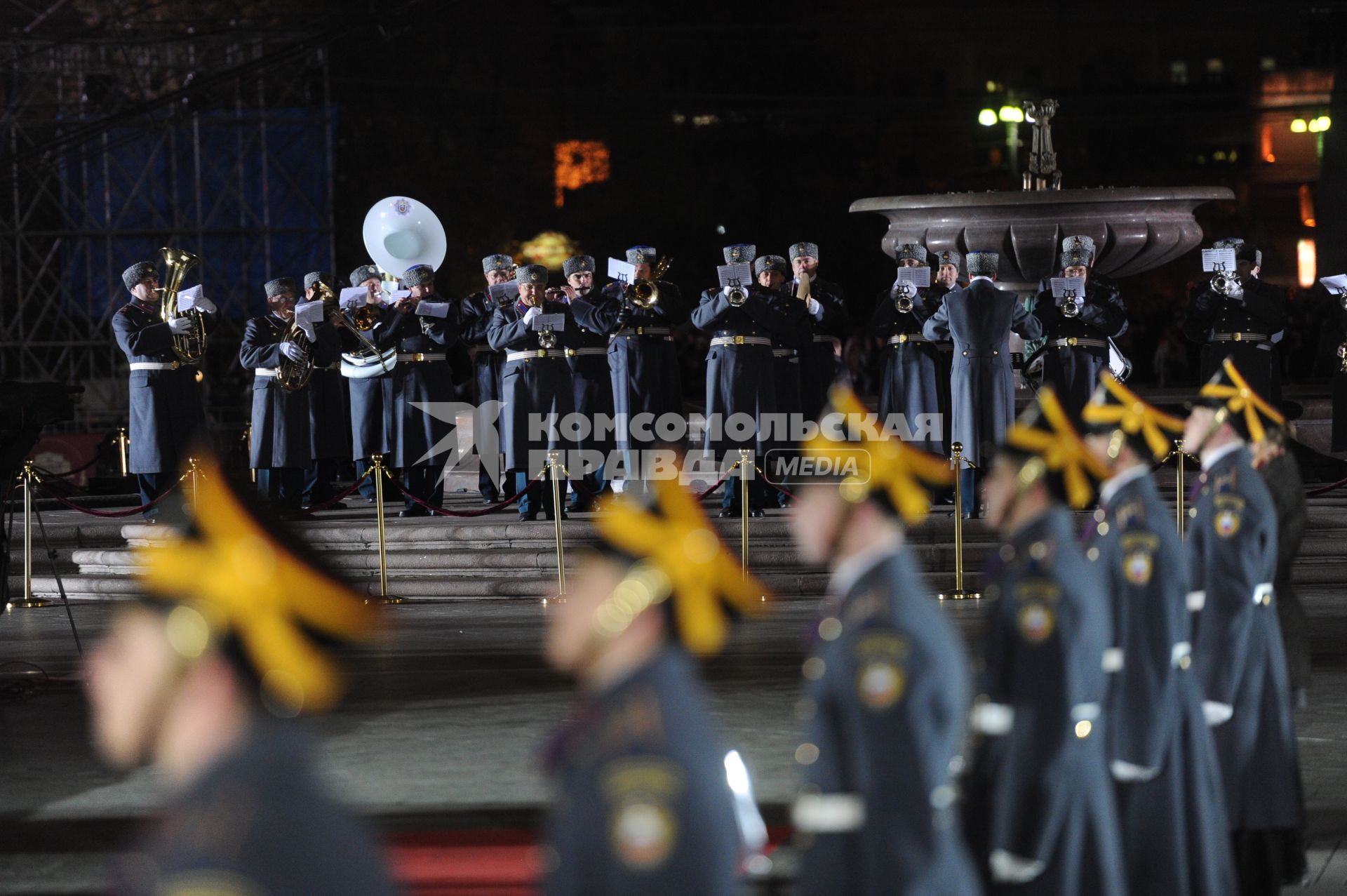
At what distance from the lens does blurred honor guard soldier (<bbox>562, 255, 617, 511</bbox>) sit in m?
15.3

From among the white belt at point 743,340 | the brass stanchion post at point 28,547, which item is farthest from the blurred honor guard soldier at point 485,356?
the brass stanchion post at point 28,547

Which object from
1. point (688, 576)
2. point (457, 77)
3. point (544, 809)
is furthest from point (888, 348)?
point (457, 77)

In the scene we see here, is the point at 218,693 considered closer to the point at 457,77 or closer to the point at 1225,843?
the point at 1225,843

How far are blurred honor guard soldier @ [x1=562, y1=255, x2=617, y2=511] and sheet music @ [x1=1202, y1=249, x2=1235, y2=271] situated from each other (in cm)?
466

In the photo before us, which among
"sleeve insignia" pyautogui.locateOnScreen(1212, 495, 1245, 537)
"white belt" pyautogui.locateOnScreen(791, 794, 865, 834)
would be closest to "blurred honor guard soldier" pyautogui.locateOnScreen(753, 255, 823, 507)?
"sleeve insignia" pyautogui.locateOnScreen(1212, 495, 1245, 537)

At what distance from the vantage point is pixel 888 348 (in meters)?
15.3

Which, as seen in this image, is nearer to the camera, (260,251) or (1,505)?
(1,505)

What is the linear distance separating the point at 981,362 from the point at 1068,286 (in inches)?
33.0

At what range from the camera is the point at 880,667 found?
12.8 feet

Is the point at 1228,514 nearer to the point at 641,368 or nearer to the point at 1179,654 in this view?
the point at 1179,654

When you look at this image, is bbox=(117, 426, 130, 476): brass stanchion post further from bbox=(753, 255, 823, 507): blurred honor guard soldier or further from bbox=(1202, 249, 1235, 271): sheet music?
bbox=(1202, 249, 1235, 271): sheet music

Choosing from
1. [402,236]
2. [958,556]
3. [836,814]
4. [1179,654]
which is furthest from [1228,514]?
[402,236]

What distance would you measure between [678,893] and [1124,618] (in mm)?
2425

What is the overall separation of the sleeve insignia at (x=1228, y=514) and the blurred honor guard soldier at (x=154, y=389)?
10435 millimetres
